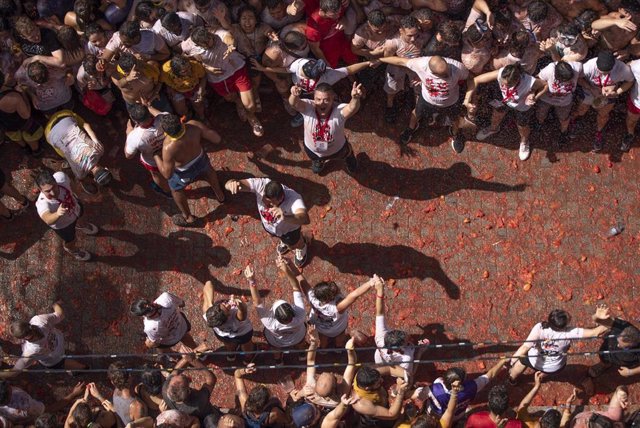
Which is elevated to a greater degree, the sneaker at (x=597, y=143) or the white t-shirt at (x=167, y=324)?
the sneaker at (x=597, y=143)

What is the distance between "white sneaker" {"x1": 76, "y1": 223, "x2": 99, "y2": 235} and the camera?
11.2 m

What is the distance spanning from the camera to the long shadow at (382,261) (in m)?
10.8

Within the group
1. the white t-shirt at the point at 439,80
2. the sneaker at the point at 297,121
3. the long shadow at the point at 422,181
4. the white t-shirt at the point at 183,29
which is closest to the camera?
the white t-shirt at the point at 439,80

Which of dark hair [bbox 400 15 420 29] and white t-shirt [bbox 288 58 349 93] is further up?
dark hair [bbox 400 15 420 29]

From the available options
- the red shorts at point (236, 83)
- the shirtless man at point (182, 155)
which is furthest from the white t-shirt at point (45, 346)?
the red shorts at point (236, 83)

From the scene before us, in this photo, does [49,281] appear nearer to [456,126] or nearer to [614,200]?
[456,126]

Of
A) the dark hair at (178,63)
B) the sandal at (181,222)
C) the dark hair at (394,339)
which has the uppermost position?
the dark hair at (178,63)

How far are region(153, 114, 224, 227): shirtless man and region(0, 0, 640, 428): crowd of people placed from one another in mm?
25

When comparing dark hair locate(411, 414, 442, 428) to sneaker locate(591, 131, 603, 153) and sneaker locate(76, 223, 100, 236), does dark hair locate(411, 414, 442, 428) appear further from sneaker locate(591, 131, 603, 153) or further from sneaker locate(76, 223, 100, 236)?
sneaker locate(76, 223, 100, 236)

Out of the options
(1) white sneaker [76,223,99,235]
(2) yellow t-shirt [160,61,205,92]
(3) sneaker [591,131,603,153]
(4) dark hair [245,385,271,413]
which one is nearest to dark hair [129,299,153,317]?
(4) dark hair [245,385,271,413]

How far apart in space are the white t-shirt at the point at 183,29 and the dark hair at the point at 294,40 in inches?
50.2

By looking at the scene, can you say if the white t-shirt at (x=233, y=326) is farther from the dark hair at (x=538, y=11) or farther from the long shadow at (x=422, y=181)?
the dark hair at (x=538, y=11)

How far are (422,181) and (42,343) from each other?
583 cm

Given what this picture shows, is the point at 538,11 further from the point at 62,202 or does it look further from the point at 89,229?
the point at 89,229
